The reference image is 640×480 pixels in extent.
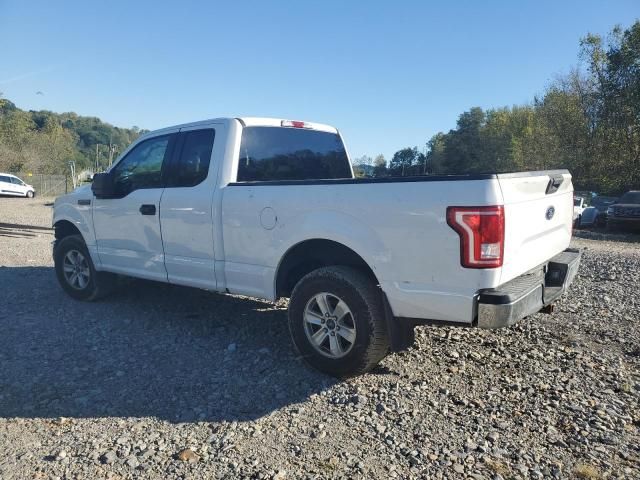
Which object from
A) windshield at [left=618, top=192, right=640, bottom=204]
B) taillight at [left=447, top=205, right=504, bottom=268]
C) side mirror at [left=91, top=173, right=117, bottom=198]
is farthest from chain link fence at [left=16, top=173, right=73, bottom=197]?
taillight at [left=447, top=205, right=504, bottom=268]

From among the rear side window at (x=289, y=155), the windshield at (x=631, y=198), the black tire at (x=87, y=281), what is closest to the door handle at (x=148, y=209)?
the rear side window at (x=289, y=155)

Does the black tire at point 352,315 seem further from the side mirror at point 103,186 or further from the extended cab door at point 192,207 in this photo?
the side mirror at point 103,186

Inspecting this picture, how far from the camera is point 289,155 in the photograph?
17.1ft

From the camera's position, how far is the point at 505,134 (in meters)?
53.0

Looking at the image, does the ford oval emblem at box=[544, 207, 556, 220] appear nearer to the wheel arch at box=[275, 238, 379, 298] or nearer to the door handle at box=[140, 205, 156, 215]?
the wheel arch at box=[275, 238, 379, 298]

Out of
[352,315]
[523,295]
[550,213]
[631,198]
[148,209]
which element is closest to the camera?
[523,295]

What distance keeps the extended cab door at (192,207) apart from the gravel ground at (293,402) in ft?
2.29

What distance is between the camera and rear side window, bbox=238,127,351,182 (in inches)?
190

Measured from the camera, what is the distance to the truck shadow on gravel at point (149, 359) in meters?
3.49

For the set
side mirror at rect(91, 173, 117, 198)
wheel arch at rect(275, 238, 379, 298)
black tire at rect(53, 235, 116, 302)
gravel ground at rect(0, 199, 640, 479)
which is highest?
side mirror at rect(91, 173, 117, 198)

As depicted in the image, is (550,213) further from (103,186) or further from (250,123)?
(103,186)

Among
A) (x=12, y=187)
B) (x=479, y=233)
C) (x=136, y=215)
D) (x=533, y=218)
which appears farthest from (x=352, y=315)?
(x=12, y=187)

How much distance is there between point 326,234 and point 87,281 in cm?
373

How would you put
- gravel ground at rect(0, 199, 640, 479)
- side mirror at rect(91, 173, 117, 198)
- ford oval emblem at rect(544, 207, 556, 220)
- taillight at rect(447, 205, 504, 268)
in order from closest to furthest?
gravel ground at rect(0, 199, 640, 479)
taillight at rect(447, 205, 504, 268)
ford oval emblem at rect(544, 207, 556, 220)
side mirror at rect(91, 173, 117, 198)
